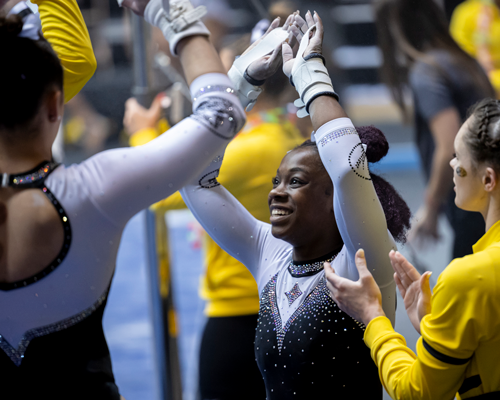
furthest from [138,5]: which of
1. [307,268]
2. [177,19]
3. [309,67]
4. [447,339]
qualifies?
[447,339]

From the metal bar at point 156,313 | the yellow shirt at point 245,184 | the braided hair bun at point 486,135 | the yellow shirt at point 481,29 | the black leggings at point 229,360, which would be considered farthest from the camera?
the yellow shirt at point 481,29

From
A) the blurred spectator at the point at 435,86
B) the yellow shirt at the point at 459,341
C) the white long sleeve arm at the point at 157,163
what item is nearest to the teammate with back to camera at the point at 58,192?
the white long sleeve arm at the point at 157,163

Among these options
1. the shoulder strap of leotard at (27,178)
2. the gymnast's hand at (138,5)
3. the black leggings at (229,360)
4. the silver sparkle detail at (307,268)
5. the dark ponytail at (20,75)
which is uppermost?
the gymnast's hand at (138,5)

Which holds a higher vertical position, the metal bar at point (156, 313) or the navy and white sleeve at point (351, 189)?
the navy and white sleeve at point (351, 189)

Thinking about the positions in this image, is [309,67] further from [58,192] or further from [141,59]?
[141,59]

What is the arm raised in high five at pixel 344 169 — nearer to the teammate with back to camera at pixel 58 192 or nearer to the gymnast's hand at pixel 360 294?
the gymnast's hand at pixel 360 294

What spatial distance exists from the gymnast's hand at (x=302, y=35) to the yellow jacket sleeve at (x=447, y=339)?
0.43 meters

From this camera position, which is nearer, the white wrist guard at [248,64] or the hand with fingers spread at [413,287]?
the hand with fingers spread at [413,287]

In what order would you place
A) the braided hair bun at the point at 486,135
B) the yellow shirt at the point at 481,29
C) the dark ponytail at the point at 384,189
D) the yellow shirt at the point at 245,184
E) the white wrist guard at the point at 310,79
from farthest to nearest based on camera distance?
the yellow shirt at the point at 481,29 → the yellow shirt at the point at 245,184 → the dark ponytail at the point at 384,189 → the white wrist guard at the point at 310,79 → the braided hair bun at the point at 486,135

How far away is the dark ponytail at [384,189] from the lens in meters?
1.11

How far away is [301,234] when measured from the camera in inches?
42.9

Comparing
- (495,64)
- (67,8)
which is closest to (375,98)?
(495,64)

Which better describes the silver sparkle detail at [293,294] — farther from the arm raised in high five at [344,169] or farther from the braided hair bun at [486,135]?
the braided hair bun at [486,135]

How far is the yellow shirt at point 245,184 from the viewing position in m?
1.32
